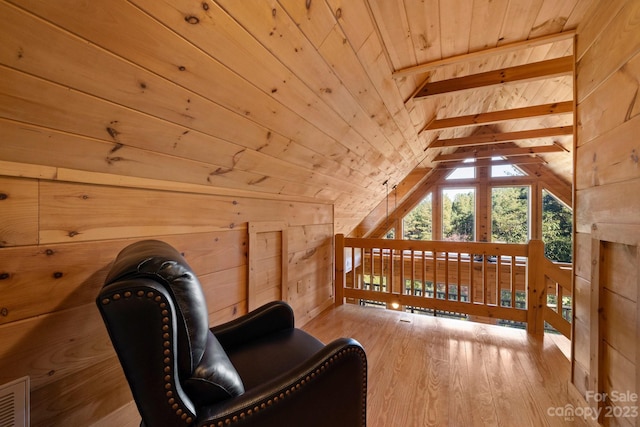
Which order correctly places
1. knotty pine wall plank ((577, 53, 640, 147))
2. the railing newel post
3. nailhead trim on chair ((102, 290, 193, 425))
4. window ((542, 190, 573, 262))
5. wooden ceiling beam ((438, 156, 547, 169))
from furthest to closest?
window ((542, 190, 573, 262)), wooden ceiling beam ((438, 156, 547, 169)), the railing newel post, knotty pine wall plank ((577, 53, 640, 147)), nailhead trim on chair ((102, 290, 193, 425))

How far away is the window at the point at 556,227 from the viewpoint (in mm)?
5191

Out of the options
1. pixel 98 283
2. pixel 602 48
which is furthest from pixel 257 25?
pixel 602 48

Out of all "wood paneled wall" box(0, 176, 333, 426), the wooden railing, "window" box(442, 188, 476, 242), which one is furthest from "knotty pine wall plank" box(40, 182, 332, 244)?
"window" box(442, 188, 476, 242)

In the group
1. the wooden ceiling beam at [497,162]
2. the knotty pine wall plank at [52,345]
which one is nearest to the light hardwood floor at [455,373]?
the knotty pine wall plank at [52,345]

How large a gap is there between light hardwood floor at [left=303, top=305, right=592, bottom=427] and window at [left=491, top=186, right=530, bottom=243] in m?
3.93

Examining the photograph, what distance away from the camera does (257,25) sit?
104cm

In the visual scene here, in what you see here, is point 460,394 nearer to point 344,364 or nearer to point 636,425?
point 636,425

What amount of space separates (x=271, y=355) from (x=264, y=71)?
4.45 ft

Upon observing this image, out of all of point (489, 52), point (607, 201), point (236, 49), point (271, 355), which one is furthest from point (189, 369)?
point (489, 52)

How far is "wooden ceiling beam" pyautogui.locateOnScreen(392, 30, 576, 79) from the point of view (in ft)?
5.03

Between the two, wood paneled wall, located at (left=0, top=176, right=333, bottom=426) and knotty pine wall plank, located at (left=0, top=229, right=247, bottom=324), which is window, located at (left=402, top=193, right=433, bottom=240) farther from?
knotty pine wall plank, located at (left=0, top=229, right=247, bottom=324)

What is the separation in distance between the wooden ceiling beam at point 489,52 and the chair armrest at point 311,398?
182 centimetres

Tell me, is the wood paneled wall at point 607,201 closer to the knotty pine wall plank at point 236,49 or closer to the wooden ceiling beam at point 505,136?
the knotty pine wall plank at point 236,49

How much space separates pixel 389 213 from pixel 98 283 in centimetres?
593
